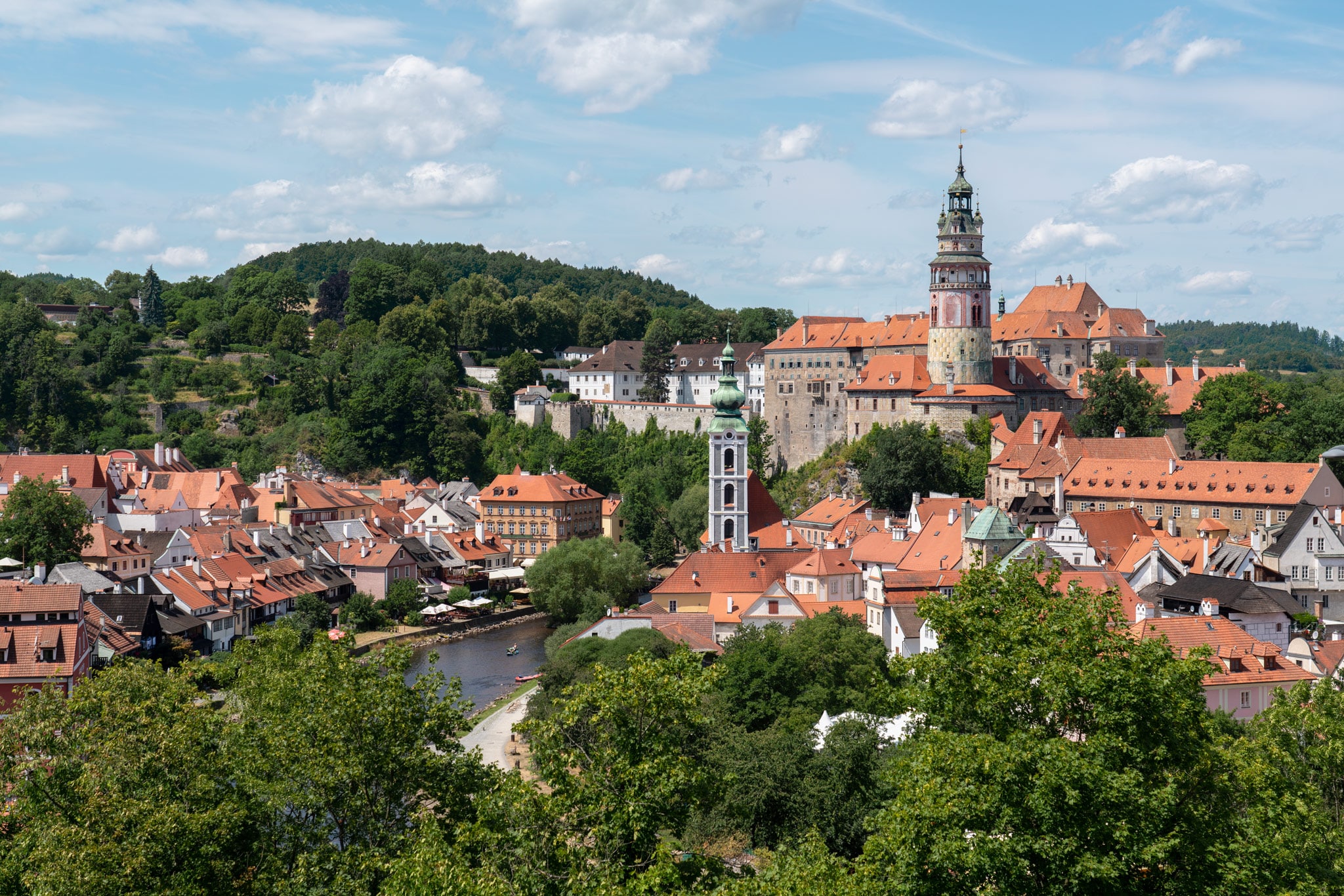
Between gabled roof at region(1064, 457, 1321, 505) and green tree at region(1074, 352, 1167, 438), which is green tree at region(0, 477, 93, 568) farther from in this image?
green tree at region(1074, 352, 1167, 438)

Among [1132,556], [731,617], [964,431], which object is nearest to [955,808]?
[731,617]

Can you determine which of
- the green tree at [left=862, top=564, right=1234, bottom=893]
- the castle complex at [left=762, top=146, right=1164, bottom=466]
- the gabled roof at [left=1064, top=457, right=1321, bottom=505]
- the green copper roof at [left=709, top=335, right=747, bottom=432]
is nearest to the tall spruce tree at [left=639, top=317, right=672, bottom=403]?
the castle complex at [left=762, top=146, right=1164, bottom=466]

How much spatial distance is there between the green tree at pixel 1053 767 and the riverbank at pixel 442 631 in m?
31.6

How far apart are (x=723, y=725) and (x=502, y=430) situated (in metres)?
59.8

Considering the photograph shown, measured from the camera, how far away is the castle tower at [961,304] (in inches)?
2579

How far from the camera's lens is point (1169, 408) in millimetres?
63062

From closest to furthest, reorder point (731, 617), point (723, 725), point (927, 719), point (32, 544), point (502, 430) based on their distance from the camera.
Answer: point (927, 719), point (723, 725), point (731, 617), point (32, 544), point (502, 430)

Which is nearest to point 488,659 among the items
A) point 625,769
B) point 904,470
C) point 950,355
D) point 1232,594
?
point 904,470

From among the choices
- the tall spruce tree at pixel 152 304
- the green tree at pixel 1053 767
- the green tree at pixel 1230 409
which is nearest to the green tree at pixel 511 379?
the tall spruce tree at pixel 152 304

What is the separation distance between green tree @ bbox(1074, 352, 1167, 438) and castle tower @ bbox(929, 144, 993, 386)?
18.6 feet

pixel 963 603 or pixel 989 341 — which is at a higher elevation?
pixel 989 341

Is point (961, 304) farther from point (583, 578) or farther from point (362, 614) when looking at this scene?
point (362, 614)

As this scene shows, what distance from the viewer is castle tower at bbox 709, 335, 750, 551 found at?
51469 millimetres

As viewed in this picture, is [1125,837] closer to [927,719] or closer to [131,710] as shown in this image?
[927,719]
